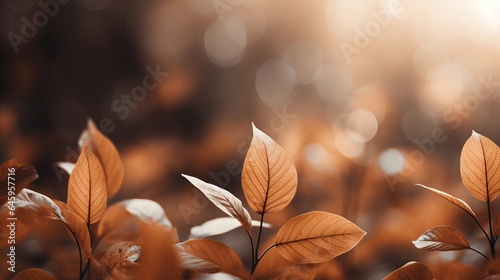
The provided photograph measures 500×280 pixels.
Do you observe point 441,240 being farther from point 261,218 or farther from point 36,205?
point 36,205

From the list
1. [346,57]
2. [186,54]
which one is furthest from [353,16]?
[186,54]

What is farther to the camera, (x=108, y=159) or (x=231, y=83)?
(x=231, y=83)

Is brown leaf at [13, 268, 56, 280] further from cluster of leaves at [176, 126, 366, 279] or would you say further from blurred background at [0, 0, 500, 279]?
blurred background at [0, 0, 500, 279]

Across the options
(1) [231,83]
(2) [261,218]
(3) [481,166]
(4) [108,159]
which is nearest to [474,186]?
(3) [481,166]

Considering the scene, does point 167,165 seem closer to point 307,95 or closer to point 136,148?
point 136,148

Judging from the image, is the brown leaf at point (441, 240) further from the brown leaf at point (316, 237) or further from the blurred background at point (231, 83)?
the blurred background at point (231, 83)

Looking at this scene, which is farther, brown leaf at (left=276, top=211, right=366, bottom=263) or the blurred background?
the blurred background

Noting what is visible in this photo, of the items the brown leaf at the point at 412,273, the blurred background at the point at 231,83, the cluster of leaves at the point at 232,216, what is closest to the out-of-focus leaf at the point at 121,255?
the cluster of leaves at the point at 232,216

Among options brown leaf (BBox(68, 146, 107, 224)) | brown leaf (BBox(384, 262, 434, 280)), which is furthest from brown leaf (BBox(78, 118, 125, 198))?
brown leaf (BBox(384, 262, 434, 280))
